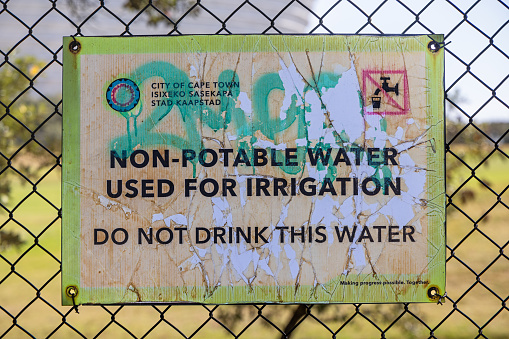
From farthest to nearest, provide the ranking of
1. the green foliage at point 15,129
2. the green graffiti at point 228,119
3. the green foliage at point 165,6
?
the green foliage at point 15,129 → the green foliage at point 165,6 → the green graffiti at point 228,119

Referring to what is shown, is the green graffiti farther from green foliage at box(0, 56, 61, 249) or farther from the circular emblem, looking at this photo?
green foliage at box(0, 56, 61, 249)

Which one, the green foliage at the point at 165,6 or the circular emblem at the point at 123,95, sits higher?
the green foliage at the point at 165,6

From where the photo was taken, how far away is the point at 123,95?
147 centimetres

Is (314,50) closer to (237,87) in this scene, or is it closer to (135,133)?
(237,87)

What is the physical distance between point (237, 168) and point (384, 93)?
20.4 inches

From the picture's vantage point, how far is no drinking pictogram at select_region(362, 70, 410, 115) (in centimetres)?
148

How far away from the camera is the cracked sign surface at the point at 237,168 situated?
1469mm

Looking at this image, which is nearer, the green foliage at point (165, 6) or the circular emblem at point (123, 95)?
the circular emblem at point (123, 95)

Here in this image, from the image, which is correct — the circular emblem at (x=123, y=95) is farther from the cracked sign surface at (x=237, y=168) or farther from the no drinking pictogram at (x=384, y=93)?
the no drinking pictogram at (x=384, y=93)

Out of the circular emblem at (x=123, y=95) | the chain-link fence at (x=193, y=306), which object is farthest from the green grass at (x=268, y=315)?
the circular emblem at (x=123, y=95)

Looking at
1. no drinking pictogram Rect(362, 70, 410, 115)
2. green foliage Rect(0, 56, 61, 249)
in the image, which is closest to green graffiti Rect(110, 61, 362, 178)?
no drinking pictogram Rect(362, 70, 410, 115)

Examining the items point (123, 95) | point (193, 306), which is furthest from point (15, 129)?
point (193, 306)

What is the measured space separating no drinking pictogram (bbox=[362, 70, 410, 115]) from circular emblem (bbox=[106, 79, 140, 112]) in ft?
2.35

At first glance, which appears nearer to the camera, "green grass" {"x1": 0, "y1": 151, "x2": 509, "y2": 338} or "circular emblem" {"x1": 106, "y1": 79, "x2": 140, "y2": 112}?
"circular emblem" {"x1": 106, "y1": 79, "x2": 140, "y2": 112}
